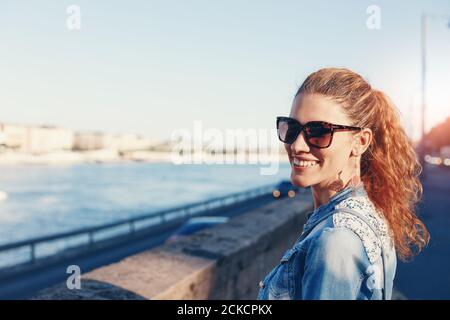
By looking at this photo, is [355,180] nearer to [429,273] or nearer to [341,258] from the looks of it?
[341,258]

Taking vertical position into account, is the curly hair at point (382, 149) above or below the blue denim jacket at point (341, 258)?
above

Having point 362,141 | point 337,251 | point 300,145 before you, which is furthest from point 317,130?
point 337,251

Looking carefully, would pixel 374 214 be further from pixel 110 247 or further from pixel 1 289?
pixel 110 247

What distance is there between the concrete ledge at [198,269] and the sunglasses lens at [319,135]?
200 centimetres

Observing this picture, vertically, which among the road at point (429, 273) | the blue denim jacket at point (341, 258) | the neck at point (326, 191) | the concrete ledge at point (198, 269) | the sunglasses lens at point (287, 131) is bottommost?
the road at point (429, 273)

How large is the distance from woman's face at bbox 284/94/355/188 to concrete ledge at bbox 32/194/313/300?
6.24ft

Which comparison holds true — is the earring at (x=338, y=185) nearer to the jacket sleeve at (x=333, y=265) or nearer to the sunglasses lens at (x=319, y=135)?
the sunglasses lens at (x=319, y=135)

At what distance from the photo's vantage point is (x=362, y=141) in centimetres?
167

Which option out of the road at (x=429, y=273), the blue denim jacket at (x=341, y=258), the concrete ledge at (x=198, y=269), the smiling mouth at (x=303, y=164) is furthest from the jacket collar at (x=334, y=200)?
the road at (x=429, y=273)

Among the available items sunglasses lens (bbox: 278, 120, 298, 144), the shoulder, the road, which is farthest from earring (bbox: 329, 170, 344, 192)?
the road

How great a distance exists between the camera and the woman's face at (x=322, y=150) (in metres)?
1.57
